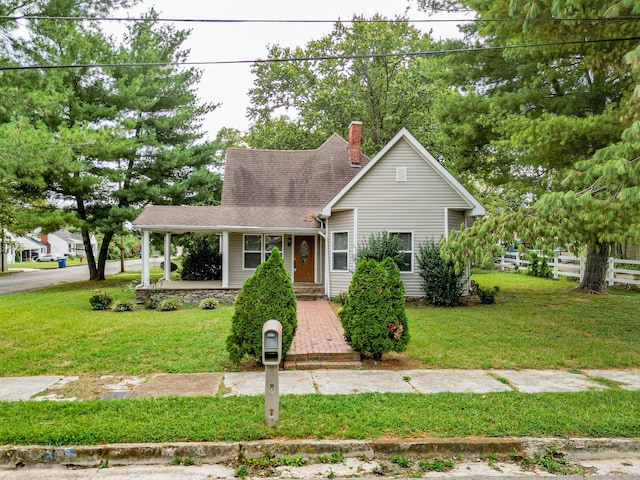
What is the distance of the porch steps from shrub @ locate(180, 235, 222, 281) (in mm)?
5089

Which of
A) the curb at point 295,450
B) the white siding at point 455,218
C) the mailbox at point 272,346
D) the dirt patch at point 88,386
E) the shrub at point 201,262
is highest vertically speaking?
the white siding at point 455,218

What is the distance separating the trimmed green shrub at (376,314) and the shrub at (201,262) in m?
12.9

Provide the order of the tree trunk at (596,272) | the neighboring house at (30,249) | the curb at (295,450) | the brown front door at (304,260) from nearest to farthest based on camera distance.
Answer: the curb at (295,450) → the tree trunk at (596,272) → the brown front door at (304,260) → the neighboring house at (30,249)

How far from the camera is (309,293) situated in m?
15.8

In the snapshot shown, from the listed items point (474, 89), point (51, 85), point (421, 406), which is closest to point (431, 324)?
point (421, 406)

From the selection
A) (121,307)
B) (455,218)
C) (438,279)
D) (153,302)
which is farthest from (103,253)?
(455,218)

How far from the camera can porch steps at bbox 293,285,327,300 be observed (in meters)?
15.6

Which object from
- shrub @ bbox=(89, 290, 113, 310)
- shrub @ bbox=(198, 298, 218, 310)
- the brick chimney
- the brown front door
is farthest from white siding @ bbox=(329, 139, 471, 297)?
shrub @ bbox=(89, 290, 113, 310)

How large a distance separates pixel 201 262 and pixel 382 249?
920 cm

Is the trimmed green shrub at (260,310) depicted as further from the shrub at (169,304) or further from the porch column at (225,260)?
the porch column at (225,260)

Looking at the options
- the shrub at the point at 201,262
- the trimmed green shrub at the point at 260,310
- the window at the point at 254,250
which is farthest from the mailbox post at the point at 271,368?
the shrub at the point at 201,262

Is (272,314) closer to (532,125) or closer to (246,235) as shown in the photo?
(532,125)

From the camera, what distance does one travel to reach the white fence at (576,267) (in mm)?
18078

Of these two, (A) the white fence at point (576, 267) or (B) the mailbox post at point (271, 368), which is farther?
(A) the white fence at point (576, 267)
